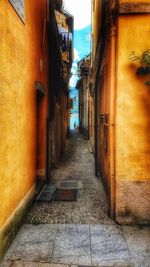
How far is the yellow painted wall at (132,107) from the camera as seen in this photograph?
426 cm

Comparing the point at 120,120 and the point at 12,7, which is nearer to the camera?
the point at 12,7

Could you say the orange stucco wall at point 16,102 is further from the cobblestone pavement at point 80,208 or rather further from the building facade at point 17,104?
the cobblestone pavement at point 80,208

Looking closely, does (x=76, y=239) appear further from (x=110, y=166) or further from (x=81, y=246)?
(x=110, y=166)

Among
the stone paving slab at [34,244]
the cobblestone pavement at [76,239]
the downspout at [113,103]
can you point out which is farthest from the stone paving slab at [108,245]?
the stone paving slab at [34,244]

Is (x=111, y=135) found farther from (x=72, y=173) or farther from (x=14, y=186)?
(x=72, y=173)

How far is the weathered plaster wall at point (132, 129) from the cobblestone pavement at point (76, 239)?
0.46m

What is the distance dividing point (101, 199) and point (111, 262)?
2540mm

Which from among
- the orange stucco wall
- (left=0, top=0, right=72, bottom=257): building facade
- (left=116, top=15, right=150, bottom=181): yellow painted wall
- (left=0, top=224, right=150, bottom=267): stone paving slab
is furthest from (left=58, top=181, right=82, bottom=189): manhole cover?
(left=116, top=15, right=150, bottom=181): yellow painted wall

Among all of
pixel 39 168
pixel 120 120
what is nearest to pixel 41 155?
pixel 39 168

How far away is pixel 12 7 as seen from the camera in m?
3.69

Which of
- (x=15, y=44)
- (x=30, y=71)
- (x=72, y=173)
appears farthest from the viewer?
(x=72, y=173)

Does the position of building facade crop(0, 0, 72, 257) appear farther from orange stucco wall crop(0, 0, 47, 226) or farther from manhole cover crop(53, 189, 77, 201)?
manhole cover crop(53, 189, 77, 201)

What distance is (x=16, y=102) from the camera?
4.03 meters

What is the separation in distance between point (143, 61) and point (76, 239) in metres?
3.42
